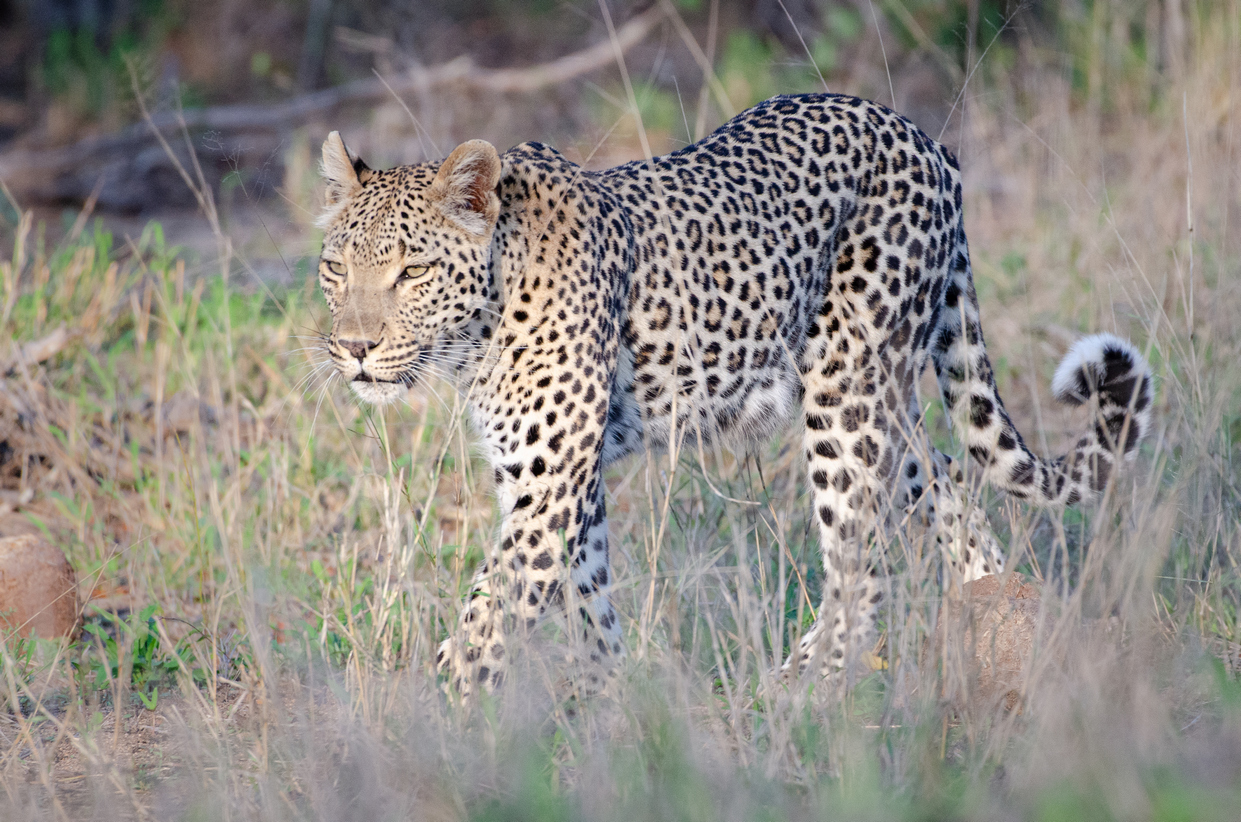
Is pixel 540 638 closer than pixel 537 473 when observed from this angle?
No

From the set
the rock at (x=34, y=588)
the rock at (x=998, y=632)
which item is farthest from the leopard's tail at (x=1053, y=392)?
the rock at (x=34, y=588)

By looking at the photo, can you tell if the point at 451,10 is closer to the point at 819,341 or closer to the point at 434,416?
the point at 434,416

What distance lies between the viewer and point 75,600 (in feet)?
16.4

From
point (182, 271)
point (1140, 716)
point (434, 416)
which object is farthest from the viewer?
point (182, 271)

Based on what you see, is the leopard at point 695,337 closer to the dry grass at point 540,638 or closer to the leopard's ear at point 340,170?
the leopard's ear at point 340,170

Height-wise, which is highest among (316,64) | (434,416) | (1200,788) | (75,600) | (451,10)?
(451,10)

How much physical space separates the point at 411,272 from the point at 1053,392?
7.10 feet

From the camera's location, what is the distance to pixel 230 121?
12305 mm

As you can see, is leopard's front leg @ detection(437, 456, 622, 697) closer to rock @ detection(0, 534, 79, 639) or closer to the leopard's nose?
the leopard's nose

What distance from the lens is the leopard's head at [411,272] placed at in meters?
4.17

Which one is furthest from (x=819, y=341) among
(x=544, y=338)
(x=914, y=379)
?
(x=544, y=338)

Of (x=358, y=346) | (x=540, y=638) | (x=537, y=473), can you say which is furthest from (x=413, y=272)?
(x=540, y=638)

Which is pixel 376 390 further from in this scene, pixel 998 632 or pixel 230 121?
pixel 230 121

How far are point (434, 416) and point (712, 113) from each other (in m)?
6.85
